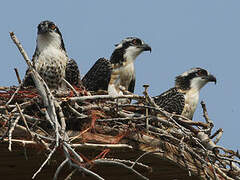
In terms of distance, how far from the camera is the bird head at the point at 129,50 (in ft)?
24.5

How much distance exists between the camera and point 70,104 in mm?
→ 4109

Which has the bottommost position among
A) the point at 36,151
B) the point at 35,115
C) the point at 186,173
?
the point at 186,173

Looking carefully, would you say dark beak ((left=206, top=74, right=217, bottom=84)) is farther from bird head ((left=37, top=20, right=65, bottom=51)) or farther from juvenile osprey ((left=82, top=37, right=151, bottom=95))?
bird head ((left=37, top=20, right=65, bottom=51))

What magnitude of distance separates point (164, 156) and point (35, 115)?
1127 mm

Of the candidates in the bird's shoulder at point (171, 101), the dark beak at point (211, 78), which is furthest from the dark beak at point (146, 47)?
the dark beak at point (211, 78)

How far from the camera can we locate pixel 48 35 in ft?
21.7

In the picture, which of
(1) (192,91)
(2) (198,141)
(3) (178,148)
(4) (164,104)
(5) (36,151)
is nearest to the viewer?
(5) (36,151)

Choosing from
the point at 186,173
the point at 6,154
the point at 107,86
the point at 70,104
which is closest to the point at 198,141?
the point at 186,173

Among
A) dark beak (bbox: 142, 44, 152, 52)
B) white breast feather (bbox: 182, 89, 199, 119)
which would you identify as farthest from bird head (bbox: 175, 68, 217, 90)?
dark beak (bbox: 142, 44, 152, 52)

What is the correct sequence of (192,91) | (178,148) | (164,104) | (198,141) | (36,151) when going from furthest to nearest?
(192,91), (164,104), (198,141), (178,148), (36,151)

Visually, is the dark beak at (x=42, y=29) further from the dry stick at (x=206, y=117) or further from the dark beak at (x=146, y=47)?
the dry stick at (x=206, y=117)

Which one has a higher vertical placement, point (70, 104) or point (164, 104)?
point (70, 104)

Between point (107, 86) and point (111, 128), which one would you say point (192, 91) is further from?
point (111, 128)

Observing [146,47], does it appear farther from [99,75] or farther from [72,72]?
[72,72]
